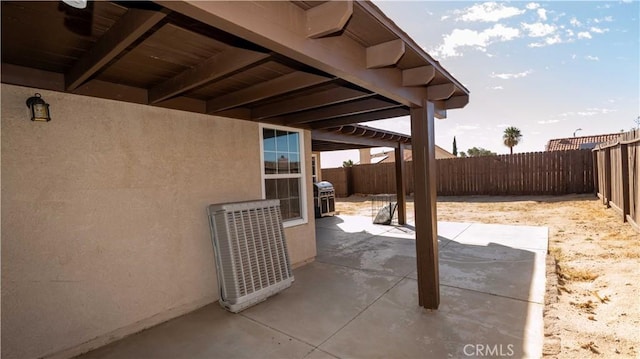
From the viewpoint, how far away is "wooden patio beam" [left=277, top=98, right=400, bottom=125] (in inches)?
143

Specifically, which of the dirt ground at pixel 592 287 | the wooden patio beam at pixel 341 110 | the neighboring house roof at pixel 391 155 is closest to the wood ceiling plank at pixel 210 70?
the wooden patio beam at pixel 341 110

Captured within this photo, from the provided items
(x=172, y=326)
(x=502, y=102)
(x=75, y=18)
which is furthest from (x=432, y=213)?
(x=502, y=102)

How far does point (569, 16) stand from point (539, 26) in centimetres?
41

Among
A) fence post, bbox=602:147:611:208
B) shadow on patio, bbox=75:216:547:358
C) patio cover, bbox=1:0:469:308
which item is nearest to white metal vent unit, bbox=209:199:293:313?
shadow on patio, bbox=75:216:547:358

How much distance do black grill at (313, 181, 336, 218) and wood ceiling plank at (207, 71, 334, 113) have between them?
22.2ft

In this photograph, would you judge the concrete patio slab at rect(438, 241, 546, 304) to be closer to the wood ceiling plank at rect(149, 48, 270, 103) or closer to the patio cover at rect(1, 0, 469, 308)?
the patio cover at rect(1, 0, 469, 308)

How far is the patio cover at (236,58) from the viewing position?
1.57 m

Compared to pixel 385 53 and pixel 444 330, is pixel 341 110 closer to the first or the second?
pixel 385 53

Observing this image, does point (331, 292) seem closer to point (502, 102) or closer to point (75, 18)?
point (75, 18)

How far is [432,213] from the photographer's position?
10.4 feet

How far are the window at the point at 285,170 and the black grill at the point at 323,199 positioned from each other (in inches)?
194

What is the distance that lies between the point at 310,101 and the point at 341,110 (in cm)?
66

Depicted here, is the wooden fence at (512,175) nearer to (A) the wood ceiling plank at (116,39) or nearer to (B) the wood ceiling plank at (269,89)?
(B) the wood ceiling plank at (269,89)

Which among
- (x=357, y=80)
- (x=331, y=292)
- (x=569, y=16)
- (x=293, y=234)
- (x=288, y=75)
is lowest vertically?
(x=331, y=292)
